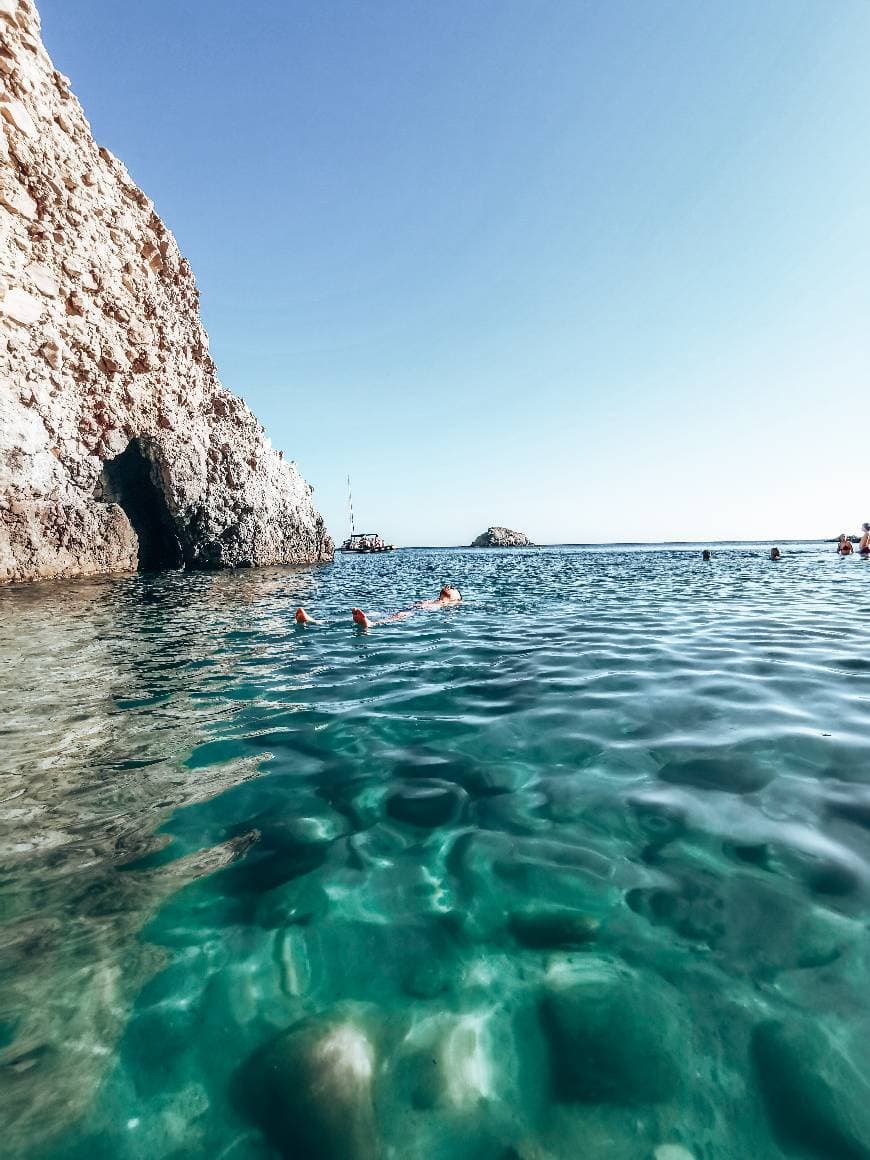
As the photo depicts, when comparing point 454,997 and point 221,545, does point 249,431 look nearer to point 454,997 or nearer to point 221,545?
point 221,545

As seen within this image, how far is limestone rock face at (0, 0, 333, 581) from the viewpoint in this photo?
1817cm

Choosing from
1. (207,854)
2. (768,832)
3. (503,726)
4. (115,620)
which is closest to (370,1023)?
(207,854)

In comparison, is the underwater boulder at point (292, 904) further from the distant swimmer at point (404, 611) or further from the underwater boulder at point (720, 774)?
the distant swimmer at point (404, 611)

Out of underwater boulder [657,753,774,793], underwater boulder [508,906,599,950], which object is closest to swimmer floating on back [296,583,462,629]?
underwater boulder [657,753,774,793]

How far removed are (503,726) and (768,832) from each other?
6.17 ft

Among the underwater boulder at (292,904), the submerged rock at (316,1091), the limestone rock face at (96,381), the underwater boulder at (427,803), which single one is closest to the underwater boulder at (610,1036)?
the submerged rock at (316,1091)

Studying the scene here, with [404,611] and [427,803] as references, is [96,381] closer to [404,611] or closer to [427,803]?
[404,611]

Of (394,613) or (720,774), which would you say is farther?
(394,613)

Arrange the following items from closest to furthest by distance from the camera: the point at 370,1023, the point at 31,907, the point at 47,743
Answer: the point at 370,1023 < the point at 31,907 < the point at 47,743

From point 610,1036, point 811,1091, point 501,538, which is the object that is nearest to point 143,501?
point 610,1036

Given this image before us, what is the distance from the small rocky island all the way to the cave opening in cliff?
88.5 meters

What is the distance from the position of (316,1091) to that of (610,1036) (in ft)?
2.80

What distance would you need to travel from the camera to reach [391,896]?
214 centimetres

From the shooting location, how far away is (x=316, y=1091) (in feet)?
4.50
